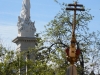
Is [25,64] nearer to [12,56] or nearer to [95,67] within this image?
[12,56]

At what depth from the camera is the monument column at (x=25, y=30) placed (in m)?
52.3

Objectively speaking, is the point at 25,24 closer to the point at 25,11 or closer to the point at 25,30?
the point at 25,30

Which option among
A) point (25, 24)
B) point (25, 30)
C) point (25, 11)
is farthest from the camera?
point (25, 30)

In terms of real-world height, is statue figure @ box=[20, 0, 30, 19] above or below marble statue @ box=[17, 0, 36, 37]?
above

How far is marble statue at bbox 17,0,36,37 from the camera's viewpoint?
172ft

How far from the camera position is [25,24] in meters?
52.5

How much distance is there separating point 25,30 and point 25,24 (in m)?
0.73

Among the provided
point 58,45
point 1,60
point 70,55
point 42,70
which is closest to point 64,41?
point 58,45

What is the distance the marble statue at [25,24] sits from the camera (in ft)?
172

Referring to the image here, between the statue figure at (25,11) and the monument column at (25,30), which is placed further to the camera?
the statue figure at (25,11)

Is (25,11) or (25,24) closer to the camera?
(25,24)

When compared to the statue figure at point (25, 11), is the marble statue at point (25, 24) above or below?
below

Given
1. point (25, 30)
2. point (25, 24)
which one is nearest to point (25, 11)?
point (25, 24)

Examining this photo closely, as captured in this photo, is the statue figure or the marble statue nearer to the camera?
the marble statue
